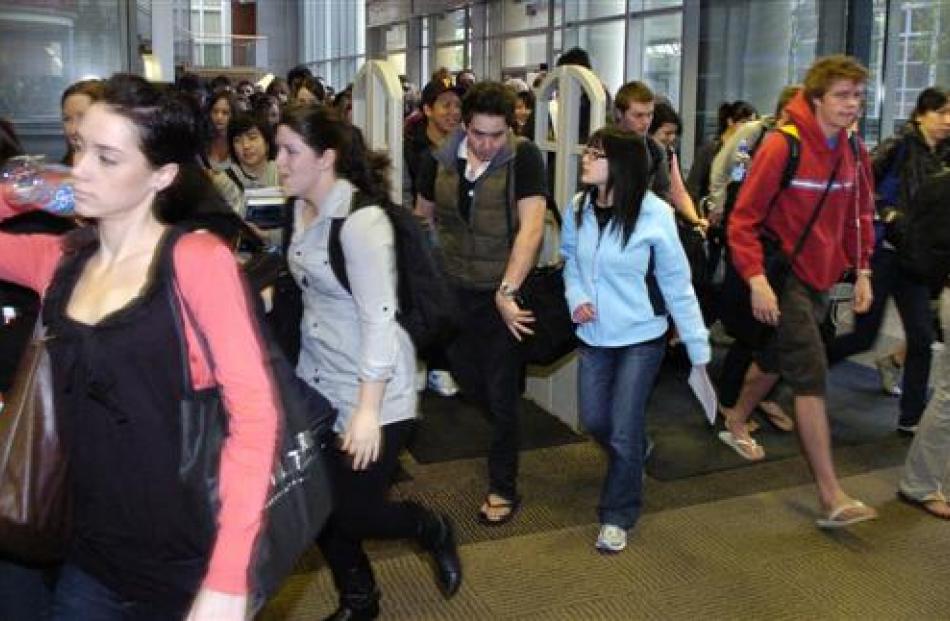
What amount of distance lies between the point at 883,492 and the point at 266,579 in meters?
3.36

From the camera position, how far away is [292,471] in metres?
1.61

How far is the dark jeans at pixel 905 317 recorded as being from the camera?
4672 millimetres

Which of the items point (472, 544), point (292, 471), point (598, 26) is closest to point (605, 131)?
point (472, 544)

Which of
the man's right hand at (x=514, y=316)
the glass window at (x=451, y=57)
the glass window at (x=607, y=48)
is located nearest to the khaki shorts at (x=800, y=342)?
the man's right hand at (x=514, y=316)

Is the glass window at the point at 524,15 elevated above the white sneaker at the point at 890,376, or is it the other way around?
the glass window at the point at 524,15

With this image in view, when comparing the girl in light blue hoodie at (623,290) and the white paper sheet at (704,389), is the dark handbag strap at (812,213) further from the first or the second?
the white paper sheet at (704,389)

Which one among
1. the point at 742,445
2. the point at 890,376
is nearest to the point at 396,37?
the point at 890,376

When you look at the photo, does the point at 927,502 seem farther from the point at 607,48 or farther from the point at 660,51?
the point at 607,48

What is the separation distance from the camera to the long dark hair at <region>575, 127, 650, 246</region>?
3369 millimetres

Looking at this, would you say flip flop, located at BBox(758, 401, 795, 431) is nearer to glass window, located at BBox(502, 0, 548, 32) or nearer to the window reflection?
the window reflection

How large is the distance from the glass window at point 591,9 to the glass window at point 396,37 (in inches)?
315

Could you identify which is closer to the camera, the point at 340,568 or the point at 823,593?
the point at 340,568

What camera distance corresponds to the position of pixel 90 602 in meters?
1.73

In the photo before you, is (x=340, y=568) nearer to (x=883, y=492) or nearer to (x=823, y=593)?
(x=823, y=593)
